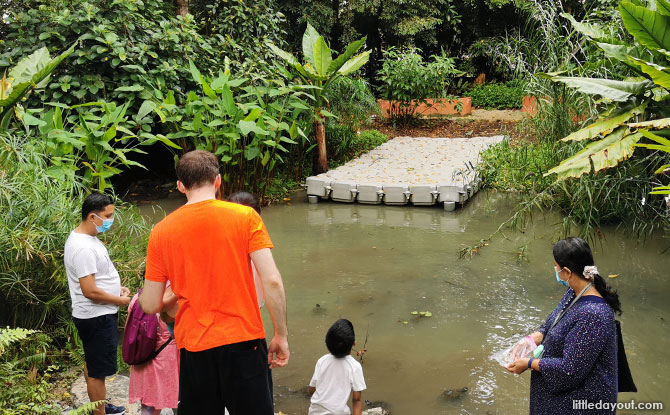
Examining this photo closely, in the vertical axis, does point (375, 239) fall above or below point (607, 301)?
below

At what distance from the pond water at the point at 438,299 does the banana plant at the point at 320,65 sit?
2290 millimetres

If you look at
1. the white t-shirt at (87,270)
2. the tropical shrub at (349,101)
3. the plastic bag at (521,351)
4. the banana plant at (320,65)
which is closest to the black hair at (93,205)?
the white t-shirt at (87,270)

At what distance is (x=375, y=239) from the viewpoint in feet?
27.7

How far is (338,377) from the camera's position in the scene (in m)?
3.54

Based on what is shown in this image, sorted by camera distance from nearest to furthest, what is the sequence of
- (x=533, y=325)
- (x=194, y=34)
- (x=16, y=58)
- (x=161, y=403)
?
(x=161, y=403), (x=533, y=325), (x=16, y=58), (x=194, y=34)

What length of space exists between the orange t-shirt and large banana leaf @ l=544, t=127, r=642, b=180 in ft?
13.6

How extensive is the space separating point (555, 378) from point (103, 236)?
14.3 feet

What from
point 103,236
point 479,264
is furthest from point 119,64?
point 479,264

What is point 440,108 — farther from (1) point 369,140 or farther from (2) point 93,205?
(2) point 93,205

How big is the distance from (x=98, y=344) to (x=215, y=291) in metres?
1.40

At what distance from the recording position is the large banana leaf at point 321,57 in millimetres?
10445

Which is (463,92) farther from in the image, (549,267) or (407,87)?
(549,267)

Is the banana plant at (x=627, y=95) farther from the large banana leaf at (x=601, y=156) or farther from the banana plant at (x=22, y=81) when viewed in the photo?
the banana plant at (x=22, y=81)

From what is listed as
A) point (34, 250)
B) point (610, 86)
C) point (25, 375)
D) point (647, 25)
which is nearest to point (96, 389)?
point (25, 375)
